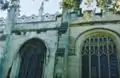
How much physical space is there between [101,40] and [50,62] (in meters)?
3.29

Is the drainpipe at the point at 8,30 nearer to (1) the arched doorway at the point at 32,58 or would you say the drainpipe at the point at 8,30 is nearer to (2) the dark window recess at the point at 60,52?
(1) the arched doorway at the point at 32,58

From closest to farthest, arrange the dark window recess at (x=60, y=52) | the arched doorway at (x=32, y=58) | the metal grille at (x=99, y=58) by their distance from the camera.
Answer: the metal grille at (x=99, y=58) < the dark window recess at (x=60, y=52) < the arched doorway at (x=32, y=58)

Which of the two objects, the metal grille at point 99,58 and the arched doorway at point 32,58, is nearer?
the metal grille at point 99,58

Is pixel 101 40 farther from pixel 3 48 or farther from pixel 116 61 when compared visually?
pixel 3 48

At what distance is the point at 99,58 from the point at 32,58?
429cm

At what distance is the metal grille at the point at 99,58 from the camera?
11.1 meters

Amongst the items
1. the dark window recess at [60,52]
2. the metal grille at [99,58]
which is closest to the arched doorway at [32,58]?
the dark window recess at [60,52]

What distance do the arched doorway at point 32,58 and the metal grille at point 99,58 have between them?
272 cm

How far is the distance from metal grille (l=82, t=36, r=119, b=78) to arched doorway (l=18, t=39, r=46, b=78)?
8.92 ft

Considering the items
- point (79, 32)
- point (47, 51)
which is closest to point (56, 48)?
point (47, 51)

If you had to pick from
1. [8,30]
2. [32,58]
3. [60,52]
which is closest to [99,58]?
[60,52]

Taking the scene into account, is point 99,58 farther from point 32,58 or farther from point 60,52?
point 32,58

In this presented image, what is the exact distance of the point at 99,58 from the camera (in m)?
11.6

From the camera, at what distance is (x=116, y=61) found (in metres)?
11.2
